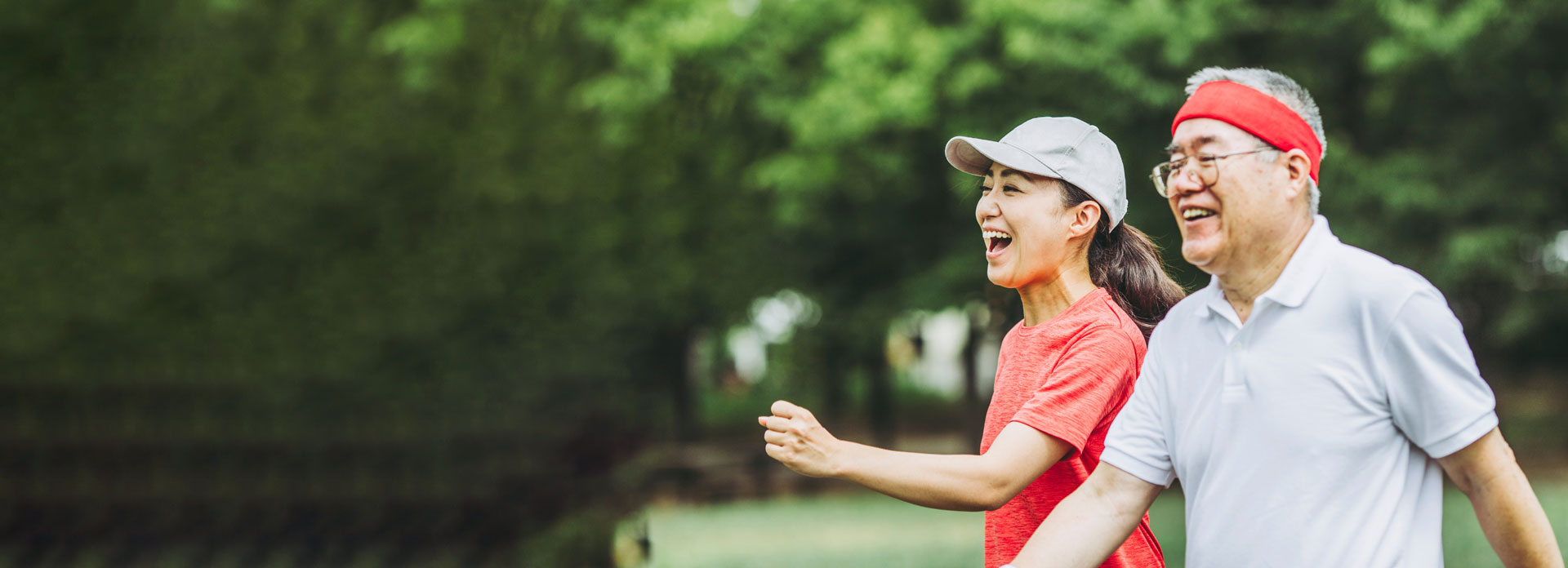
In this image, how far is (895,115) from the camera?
45.2 feet

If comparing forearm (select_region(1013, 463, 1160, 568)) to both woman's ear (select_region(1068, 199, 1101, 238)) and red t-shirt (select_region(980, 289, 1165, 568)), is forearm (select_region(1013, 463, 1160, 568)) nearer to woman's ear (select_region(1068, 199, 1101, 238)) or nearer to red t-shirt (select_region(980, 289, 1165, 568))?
red t-shirt (select_region(980, 289, 1165, 568))

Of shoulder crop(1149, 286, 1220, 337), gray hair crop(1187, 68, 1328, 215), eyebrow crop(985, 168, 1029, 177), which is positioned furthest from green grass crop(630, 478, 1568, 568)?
gray hair crop(1187, 68, 1328, 215)

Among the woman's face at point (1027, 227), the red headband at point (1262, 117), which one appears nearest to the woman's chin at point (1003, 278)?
the woman's face at point (1027, 227)

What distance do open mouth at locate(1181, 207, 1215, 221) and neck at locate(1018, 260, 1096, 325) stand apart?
499mm

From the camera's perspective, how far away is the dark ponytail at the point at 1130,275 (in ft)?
9.05

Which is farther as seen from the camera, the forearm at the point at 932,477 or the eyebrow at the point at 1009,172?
the eyebrow at the point at 1009,172

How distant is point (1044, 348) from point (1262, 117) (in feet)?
2.27

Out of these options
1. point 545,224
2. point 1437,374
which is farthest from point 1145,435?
point 545,224

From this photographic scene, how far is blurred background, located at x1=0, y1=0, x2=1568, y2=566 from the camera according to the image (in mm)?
9125

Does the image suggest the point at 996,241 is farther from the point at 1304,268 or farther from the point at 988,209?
the point at 1304,268

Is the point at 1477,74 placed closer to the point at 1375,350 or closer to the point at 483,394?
the point at 483,394

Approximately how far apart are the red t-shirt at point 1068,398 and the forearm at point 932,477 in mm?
147

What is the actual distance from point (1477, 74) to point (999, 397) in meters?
12.9

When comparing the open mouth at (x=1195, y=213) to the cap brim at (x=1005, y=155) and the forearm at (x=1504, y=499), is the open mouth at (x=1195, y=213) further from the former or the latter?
the forearm at (x=1504, y=499)
